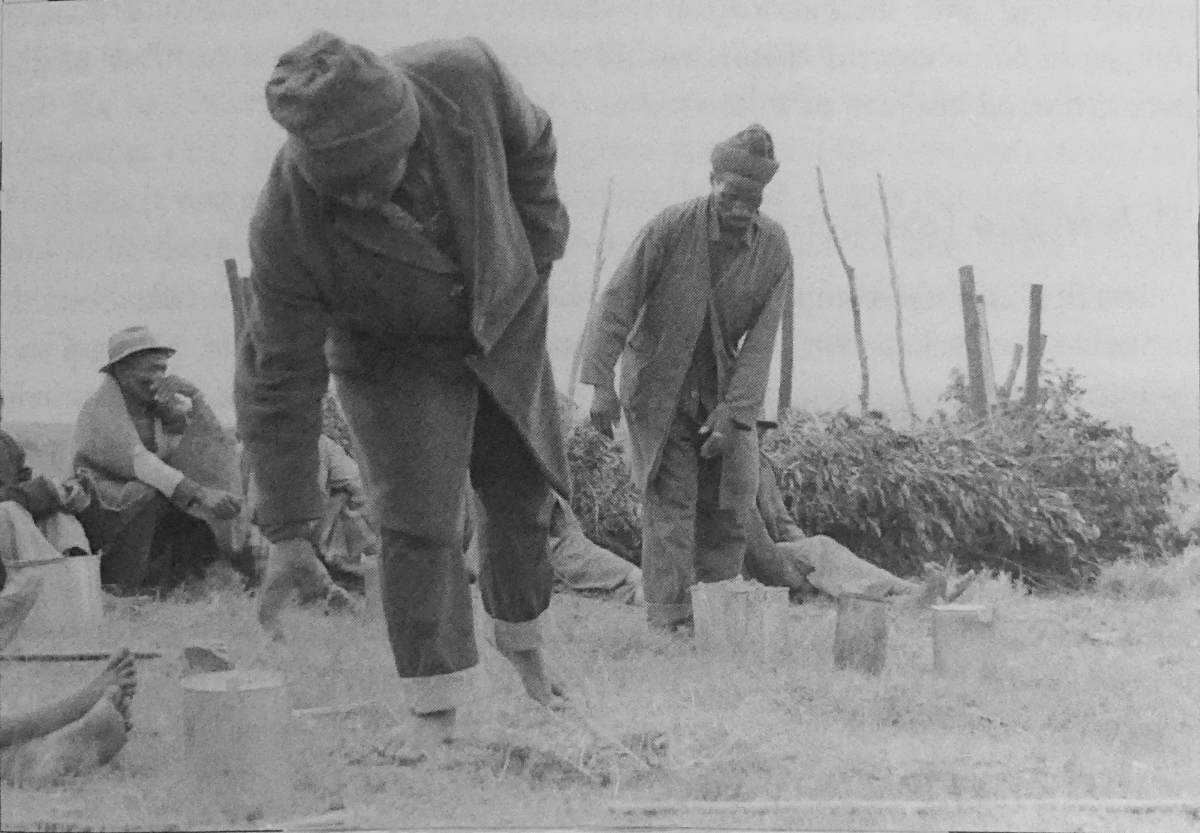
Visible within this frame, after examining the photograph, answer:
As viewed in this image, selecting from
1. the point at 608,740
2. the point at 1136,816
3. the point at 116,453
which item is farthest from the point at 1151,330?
the point at 116,453

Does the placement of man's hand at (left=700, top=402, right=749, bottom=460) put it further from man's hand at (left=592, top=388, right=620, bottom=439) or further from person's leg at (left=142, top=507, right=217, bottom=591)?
person's leg at (left=142, top=507, right=217, bottom=591)

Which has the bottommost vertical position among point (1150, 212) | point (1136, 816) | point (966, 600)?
point (1136, 816)

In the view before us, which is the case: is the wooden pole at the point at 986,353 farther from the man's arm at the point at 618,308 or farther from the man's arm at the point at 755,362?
the man's arm at the point at 618,308

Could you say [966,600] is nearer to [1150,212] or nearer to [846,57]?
[1150,212]

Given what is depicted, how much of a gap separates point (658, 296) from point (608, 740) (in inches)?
60.5

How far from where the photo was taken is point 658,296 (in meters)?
4.92

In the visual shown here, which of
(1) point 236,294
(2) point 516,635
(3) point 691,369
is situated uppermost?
(1) point 236,294

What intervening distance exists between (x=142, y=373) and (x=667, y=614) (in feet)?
5.45

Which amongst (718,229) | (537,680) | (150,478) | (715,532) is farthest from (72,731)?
(718,229)

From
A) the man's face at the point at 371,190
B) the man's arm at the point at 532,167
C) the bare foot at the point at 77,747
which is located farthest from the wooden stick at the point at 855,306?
the bare foot at the point at 77,747

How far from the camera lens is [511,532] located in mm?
3920

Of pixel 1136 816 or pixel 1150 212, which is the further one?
pixel 1150 212

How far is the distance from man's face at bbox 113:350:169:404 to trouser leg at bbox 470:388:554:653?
3.66ft

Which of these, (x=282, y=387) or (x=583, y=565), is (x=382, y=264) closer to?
(x=282, y=387)
